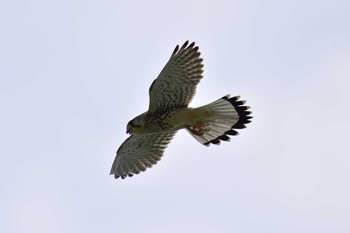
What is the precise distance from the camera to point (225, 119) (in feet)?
56.4

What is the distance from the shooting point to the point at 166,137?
60.9 ft

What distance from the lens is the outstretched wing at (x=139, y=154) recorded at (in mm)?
18484

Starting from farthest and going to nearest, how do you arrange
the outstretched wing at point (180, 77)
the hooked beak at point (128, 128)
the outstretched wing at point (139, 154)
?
the outstretched wing at point (139, 154), the hooked beak at point (128, 128), the outstretched wing at point (180, 77)

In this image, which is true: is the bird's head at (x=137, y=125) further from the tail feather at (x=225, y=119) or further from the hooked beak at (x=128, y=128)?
the tail feather at (x=225, y=119)

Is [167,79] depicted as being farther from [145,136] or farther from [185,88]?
[145,136]

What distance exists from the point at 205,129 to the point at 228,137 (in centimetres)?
47

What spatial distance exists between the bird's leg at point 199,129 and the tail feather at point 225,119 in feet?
0.18

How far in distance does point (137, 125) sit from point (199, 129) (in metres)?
1.18

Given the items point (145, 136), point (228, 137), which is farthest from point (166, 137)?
point (228, 137)

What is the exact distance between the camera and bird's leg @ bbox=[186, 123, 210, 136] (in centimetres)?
1720

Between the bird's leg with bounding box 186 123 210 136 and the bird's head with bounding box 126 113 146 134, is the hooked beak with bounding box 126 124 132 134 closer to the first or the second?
the bird's head with bounding box 126 113 146 134

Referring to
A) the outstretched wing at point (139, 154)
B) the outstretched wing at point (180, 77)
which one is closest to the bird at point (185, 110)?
the outstretched wing at point (180, 77)

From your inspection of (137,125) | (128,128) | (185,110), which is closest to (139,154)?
(128,128)

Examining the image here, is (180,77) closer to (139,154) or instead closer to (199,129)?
(199,129)
